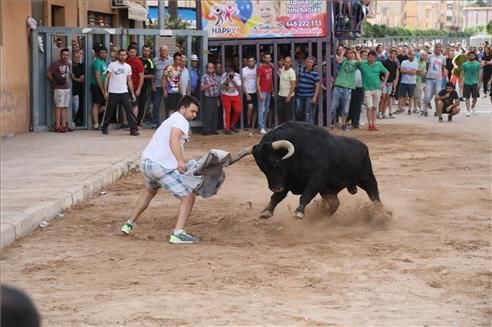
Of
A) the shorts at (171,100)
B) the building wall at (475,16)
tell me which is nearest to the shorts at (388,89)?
the shorts at (171,100)

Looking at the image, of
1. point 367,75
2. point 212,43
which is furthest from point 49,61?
point 367,75

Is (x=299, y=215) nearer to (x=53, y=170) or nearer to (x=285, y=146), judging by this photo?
(x=285, y=146)

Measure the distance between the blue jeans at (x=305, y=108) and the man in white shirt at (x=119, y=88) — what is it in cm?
405

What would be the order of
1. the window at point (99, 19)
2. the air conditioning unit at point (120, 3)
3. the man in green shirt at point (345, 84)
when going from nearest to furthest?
the man in green shirt at point (345, 84), the window at point (99, 19), the air conditioning unit at point (120, 3)

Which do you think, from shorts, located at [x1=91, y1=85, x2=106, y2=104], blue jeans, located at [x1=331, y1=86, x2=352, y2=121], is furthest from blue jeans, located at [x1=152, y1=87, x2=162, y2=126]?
blue jeans, located at [x1=331, y1=86, x2=352, y2=121]

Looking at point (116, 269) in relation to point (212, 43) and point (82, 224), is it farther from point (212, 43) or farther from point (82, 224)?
point (212, 43)

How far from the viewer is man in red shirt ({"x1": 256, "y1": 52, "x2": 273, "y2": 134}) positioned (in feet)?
66.7

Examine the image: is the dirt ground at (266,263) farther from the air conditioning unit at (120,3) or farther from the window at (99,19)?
the air conditioning unit at (120,3)

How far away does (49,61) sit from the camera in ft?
62.7

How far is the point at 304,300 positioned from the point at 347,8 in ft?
56.9

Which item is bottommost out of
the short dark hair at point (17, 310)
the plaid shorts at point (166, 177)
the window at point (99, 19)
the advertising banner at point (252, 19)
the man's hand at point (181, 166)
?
the plaid shorts at point (166, 177)

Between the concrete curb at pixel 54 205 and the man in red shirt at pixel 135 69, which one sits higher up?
the man in red shirt at pixel 135 69

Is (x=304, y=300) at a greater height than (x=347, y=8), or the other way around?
(x=347, y=8)

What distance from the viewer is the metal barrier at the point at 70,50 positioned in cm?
1884
